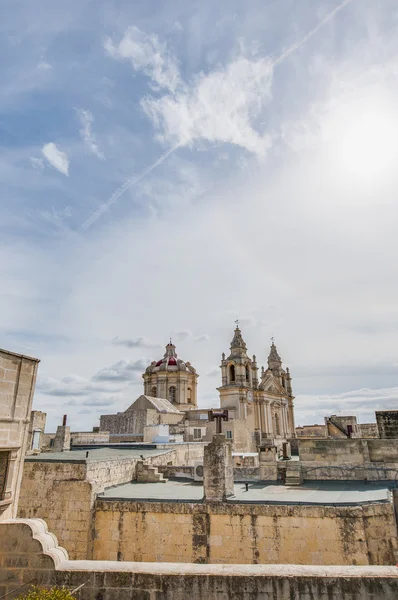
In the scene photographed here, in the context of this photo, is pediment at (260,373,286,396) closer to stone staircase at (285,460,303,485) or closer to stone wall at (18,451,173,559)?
stone staircase at (285,460,303,485)

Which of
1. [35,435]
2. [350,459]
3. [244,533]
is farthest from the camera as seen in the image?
[35,435]

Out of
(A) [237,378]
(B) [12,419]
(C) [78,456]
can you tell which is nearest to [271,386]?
(A) [237,378]

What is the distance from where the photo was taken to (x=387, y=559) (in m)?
9.33

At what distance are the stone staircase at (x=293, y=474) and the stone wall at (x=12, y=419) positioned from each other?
34.7 feet

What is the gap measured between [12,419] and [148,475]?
10307mm

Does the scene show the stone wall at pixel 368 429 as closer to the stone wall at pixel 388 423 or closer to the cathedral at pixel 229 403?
the cathedral at pixel 229 403

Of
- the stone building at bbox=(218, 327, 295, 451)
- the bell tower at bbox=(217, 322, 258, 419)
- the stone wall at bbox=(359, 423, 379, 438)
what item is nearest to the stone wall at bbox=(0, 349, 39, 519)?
the stone building at bbox=(218, 327, 295, 451)

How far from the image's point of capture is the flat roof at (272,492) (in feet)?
35.7

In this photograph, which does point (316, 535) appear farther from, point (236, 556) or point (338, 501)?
point (236, 556)

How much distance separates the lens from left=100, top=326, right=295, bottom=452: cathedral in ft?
125

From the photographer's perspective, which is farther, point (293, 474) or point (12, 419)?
point (293, 474)

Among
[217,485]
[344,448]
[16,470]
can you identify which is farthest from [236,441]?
[16,470]

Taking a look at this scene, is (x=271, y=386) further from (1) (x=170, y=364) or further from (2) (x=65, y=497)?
(2) (x=65, y=497)

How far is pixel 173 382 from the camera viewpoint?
63250mm
